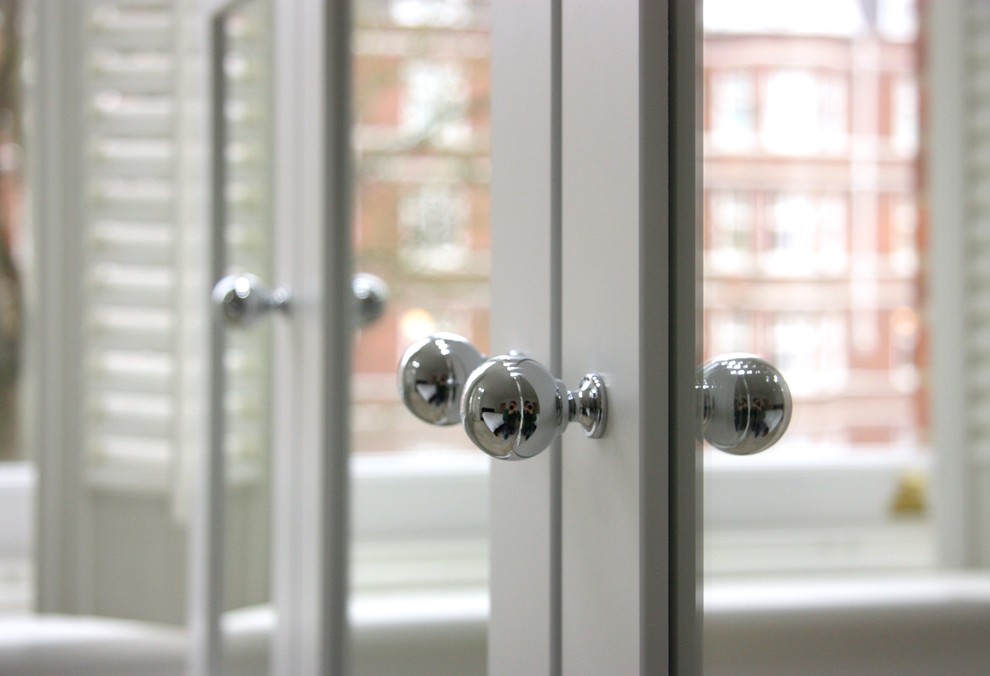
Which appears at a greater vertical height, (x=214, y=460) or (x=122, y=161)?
(x=122, y=161)

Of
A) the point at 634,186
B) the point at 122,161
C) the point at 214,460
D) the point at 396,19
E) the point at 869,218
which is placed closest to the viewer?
the point at 634,186

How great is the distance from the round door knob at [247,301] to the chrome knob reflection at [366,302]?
4 cm

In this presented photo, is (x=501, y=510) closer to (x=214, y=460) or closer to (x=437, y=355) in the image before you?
(x=437, y=355)

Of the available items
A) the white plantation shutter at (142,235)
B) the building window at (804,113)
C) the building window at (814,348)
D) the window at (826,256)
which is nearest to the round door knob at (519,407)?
the window at (826,256)

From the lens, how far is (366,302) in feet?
2.03

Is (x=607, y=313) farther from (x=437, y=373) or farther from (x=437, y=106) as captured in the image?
(x=437, y=106)

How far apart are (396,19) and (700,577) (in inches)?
47.3

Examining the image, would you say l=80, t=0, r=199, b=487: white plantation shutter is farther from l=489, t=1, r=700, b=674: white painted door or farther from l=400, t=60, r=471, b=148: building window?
l=489, t=1, r=700, b=674: white painted door

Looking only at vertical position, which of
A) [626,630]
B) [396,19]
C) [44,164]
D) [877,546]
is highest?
[396,19]

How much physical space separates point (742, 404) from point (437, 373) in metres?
0.15

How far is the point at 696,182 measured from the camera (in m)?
0.33

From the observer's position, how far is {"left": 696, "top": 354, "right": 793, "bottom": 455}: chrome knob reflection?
0.31 m

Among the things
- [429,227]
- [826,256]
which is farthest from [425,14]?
[826,256]

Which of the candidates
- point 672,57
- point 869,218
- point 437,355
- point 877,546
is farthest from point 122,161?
point 869,218
